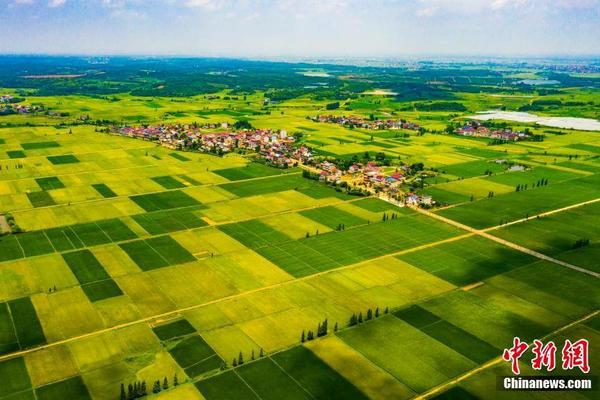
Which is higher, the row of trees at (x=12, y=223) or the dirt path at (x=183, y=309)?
the row of trees at (x=12, y=223)

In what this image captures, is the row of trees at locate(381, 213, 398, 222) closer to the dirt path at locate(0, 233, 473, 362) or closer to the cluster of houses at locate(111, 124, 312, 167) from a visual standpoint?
the dirt path at locate(0, 233, 473, 362)

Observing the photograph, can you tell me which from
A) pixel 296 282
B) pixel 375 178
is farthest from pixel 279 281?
A: pixel 375 178

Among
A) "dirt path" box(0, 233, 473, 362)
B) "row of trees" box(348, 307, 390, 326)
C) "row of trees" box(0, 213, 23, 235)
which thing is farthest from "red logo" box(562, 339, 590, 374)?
"row of trees" box(0, 213, 23, 235)

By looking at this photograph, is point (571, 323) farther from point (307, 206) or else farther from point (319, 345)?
point (307, 206)

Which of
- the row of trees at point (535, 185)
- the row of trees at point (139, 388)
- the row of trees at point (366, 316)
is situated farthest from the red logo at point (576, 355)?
the row of trees at point (535, 185)

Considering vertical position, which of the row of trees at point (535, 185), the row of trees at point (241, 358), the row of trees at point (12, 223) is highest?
the row of trees at point (12, 223)

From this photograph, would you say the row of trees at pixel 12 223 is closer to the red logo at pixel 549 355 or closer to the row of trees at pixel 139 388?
the row of trees at pixel 139 388

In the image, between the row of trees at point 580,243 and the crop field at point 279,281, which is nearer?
the crop field at point 279,281

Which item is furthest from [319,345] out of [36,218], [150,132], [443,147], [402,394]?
[150,132]
